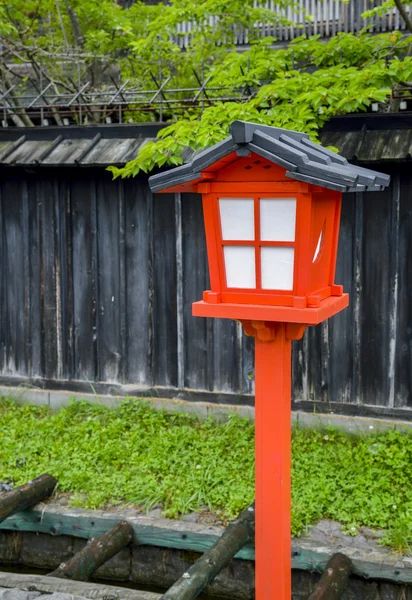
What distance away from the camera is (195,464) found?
23.2ft

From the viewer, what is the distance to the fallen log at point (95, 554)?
5.30 m

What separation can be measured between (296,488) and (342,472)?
53cm

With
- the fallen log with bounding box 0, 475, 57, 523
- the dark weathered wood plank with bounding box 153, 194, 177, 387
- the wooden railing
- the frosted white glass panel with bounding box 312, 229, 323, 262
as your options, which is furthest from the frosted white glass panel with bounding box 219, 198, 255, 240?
the wooden railing

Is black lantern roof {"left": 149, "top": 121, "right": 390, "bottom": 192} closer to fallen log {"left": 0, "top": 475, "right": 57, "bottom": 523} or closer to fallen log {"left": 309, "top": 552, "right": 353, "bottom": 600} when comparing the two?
fallen log {"left": 309, "top": 552, "right": 353, "bottom": 600}

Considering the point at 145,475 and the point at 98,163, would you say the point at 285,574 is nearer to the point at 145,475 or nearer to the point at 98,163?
the point at 145,475

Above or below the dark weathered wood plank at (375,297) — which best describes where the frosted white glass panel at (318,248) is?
above

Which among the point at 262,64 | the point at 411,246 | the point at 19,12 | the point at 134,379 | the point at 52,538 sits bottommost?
the point at 52,538

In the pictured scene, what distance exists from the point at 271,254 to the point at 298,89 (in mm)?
3519

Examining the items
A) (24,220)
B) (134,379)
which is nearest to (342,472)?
(134,379)

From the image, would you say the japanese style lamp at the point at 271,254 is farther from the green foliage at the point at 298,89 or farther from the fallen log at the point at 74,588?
the green foliage at the point at 298,89

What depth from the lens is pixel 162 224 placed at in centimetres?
830

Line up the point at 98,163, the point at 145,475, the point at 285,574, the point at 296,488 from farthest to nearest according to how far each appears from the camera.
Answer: the point at 98,163
the point at 145,475
the point at 296,488
the point at 285,574

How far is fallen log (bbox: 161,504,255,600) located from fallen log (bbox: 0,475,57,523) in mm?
1963

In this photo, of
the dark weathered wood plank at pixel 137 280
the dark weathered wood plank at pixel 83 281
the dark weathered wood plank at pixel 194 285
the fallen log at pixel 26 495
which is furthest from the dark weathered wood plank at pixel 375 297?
the fallen log at pixel 26 495
